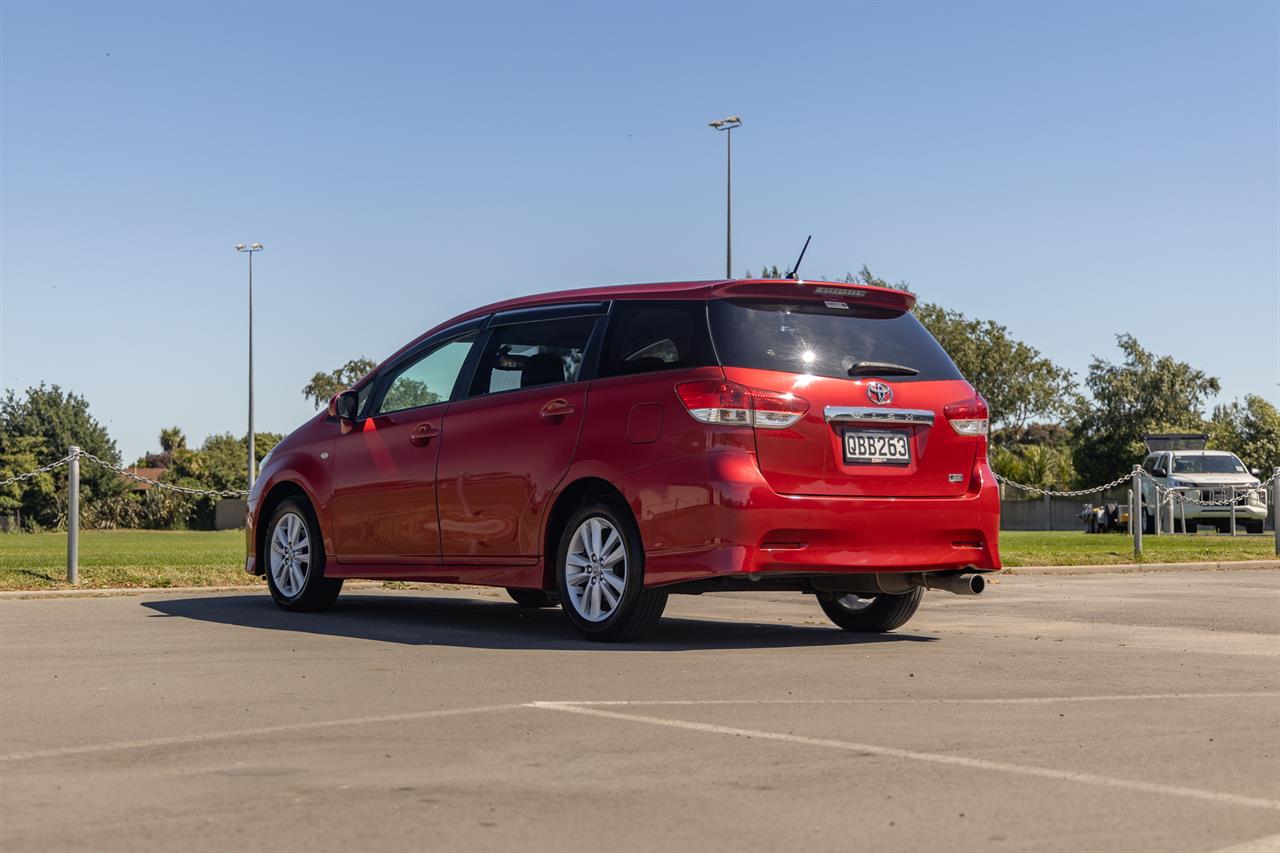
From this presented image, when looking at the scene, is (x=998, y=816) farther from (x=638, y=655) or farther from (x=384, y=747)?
(x=638, y=655)

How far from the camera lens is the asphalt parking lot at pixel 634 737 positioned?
4.52m

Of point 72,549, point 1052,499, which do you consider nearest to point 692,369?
point 72,549

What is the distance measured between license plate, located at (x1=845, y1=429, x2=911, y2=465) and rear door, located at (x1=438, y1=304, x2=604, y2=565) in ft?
5.05

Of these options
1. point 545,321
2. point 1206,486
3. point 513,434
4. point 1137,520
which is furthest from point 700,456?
point 1206,486

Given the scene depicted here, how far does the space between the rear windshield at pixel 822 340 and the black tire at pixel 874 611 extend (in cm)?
146

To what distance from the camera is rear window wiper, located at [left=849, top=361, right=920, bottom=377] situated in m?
9.38

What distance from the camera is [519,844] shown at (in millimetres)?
4309

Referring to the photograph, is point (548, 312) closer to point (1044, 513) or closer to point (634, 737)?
point (634, 737)

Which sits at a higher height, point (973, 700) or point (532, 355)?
point (532, 355)

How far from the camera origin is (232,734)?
609 cm

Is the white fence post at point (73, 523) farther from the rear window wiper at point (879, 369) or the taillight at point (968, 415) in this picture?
the taillight at point (968, 415)

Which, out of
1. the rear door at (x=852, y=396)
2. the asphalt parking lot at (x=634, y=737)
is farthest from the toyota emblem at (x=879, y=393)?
the asphalt parking lot at (x=634, y=737)

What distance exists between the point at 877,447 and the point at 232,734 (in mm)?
4408

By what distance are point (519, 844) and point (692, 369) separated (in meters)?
5.04
